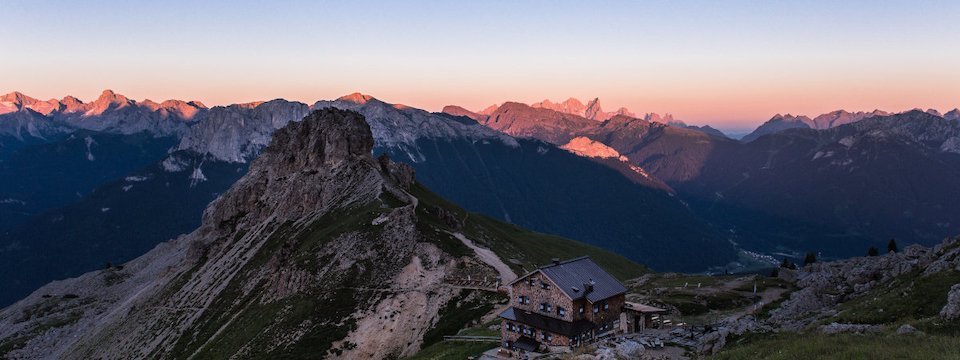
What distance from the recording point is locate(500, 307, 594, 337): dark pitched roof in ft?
224

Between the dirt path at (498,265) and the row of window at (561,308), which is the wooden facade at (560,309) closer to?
the row of window at (561,308)

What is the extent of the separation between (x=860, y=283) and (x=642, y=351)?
153ft

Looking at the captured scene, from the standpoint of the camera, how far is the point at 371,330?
341 ft

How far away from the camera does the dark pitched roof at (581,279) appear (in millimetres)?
71062

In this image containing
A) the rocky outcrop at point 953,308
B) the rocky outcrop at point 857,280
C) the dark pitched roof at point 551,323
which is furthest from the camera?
the dark pitched roof at point 551,323

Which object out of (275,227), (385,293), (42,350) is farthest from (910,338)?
(42,350)

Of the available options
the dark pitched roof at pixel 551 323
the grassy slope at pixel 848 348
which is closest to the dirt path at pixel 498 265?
the dark pitched roof at pixel 551 323

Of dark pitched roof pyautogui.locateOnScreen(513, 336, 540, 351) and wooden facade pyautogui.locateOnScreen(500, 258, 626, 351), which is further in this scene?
wooden facade pyautogui.locateOnScreen(500, 258, 626, 351)

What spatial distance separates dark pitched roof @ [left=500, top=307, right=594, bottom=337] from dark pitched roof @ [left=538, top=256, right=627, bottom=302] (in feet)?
9.44

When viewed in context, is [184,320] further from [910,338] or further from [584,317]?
[910,338]

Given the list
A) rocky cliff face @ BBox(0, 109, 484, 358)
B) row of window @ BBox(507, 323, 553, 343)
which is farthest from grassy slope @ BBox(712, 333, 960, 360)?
rocky cliff face @ BBox(0, 109, 484, 358)

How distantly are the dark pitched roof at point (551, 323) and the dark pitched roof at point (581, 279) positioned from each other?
288cm

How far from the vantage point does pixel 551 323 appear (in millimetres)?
70250

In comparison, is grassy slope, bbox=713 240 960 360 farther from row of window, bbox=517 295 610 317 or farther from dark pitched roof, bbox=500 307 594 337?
row of window, bbox=517 295 610 317
